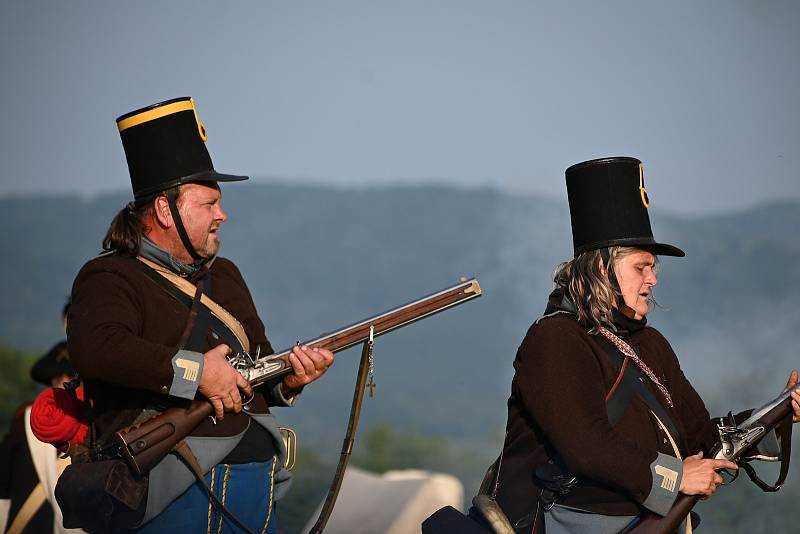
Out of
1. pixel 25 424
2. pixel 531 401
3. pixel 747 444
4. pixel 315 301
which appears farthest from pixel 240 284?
pixel 315 301

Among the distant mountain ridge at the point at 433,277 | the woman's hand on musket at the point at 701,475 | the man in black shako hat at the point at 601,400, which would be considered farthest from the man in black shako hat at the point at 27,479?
the distant mountain ridge at the point at 433,277

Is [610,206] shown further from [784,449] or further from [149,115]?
[149,115]

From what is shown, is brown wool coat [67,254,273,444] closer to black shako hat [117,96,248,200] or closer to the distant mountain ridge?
black shako hat [117,96,248,200]

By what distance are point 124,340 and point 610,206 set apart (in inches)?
67.0

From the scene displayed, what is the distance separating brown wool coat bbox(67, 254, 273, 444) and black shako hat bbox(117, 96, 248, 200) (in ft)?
1.00

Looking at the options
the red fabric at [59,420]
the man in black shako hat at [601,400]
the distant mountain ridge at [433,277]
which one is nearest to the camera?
the man in black shako hat at [601,400]

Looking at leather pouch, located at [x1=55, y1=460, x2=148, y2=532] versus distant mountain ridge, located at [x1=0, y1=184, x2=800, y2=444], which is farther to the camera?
distant mountain ridge, located at [x1=0, y1=184, x2=800, y2=444]

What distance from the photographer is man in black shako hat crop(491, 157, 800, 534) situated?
3574mm

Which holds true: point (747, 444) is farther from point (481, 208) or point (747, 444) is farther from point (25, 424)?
point (481, 208)

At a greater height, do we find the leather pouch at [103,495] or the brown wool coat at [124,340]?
the brown wool coat at [124,340]

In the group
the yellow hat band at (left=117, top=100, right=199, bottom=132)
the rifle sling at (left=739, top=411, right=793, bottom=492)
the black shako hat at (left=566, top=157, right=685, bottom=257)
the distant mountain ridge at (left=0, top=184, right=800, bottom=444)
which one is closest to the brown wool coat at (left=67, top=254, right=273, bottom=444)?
the yellow hat band at (left=117, top=100, right=199, bottom=132)

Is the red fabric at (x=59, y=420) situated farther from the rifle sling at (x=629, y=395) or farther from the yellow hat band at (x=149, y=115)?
the rifle sling at (x=629, y=395)

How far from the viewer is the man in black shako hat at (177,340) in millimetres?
3527

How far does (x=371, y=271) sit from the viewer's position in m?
25.3
